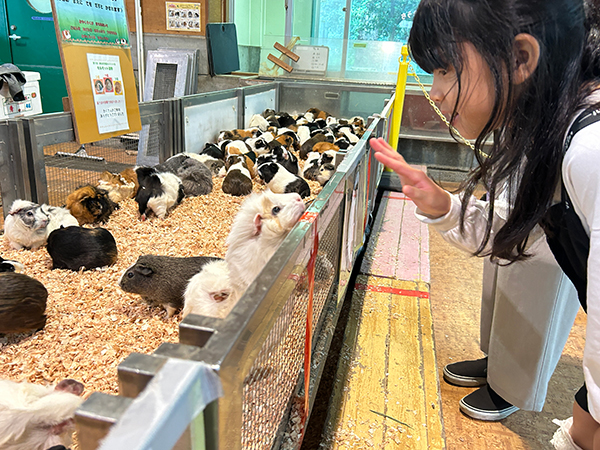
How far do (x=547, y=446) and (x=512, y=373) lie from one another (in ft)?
1.26

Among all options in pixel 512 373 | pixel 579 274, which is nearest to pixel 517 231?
pixel 579 274

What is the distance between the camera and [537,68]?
0.91 m

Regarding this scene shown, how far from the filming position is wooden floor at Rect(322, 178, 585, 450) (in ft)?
5.65

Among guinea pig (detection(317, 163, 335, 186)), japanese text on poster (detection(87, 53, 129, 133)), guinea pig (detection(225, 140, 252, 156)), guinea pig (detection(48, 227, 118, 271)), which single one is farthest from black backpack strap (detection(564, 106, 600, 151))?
guinea pig (detection(225, 140, 252, 156))

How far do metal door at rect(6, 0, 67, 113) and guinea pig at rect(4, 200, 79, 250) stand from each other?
6279 millimetres

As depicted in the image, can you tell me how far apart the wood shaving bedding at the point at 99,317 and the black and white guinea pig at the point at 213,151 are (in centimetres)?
142

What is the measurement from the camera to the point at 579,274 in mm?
1088

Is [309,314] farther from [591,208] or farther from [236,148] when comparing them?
[236,148]

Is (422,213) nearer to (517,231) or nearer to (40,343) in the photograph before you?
(517,231)

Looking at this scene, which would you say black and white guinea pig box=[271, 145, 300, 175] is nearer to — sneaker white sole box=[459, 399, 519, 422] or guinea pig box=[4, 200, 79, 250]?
guinea pig box=[4, 200, 79, 250]

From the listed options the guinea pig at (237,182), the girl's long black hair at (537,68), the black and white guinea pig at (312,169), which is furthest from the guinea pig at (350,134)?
the girl's long black hair at (537,68)

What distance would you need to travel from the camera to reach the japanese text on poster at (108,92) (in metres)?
3.10

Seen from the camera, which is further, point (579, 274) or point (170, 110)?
point (170, 110)

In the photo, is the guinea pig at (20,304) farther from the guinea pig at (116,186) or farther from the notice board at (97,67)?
the guinea pig at (116,186)
